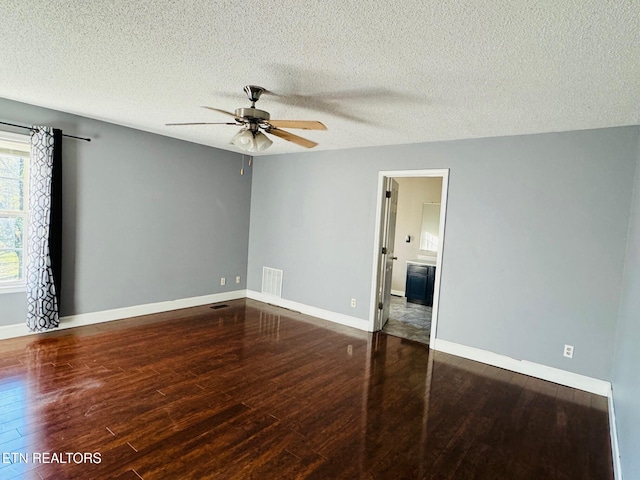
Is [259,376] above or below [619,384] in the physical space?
below

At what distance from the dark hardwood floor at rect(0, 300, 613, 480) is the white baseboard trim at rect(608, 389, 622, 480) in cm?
5

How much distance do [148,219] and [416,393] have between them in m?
3.99

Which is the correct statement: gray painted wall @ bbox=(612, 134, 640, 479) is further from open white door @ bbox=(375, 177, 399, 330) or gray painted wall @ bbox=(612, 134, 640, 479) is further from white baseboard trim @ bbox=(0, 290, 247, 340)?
white baseboard trim @ bbox=(0, 290, 247, 340)

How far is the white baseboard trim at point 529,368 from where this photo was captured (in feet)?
10.7

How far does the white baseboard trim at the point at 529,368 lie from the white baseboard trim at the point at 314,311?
1.04 m

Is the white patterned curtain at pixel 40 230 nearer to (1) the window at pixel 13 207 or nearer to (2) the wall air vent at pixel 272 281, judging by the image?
(1) the window at pixel 13 207

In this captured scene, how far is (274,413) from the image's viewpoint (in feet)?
8.54

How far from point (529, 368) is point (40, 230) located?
211 inches

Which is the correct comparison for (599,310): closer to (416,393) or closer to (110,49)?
(416,393)

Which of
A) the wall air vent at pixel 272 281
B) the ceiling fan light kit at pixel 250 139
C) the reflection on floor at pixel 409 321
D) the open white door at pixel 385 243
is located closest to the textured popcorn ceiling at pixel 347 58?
the ceiling fan light kit at pixel 250 139

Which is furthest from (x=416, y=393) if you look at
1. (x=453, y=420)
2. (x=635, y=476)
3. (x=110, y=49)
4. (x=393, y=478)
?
(x=110, y=49)

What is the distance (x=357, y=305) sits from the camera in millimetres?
4875

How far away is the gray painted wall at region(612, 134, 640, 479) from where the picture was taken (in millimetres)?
1774

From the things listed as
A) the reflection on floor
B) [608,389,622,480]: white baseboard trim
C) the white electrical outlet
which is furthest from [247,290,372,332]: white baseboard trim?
[608,389,622,480]: white baseboard trim
